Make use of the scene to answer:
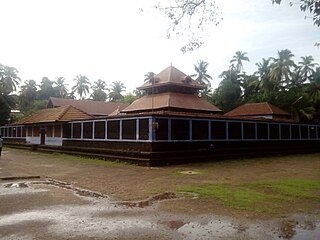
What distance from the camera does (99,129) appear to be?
2283cm

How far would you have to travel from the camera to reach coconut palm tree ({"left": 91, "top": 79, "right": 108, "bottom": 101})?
73.4 meters

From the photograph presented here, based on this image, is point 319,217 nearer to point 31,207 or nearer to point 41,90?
point 31,207

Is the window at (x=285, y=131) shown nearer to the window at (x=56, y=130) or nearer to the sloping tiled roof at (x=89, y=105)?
the window at (x=56, y=130)

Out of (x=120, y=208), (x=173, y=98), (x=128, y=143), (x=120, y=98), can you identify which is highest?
(x=120, y=98)

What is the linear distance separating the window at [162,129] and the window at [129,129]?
147 centimetres

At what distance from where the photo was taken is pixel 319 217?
23.6 ft

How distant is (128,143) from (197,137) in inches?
163

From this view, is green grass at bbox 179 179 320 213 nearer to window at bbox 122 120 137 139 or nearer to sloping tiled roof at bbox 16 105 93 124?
window at bbox 122 120 137 139

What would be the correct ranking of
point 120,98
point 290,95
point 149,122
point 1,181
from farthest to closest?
point 120,98
point 290,95
point 149,122
point 1,181

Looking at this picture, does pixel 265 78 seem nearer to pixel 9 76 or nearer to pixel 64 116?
pixel 64 116

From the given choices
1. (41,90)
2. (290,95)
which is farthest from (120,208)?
(41,90)

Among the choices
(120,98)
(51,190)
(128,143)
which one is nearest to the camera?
(51,190)

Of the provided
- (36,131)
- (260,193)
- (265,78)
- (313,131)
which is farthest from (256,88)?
(260,193)

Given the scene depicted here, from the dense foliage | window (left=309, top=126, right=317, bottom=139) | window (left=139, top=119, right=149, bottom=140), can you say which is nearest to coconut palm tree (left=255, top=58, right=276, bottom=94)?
the dense foliage
